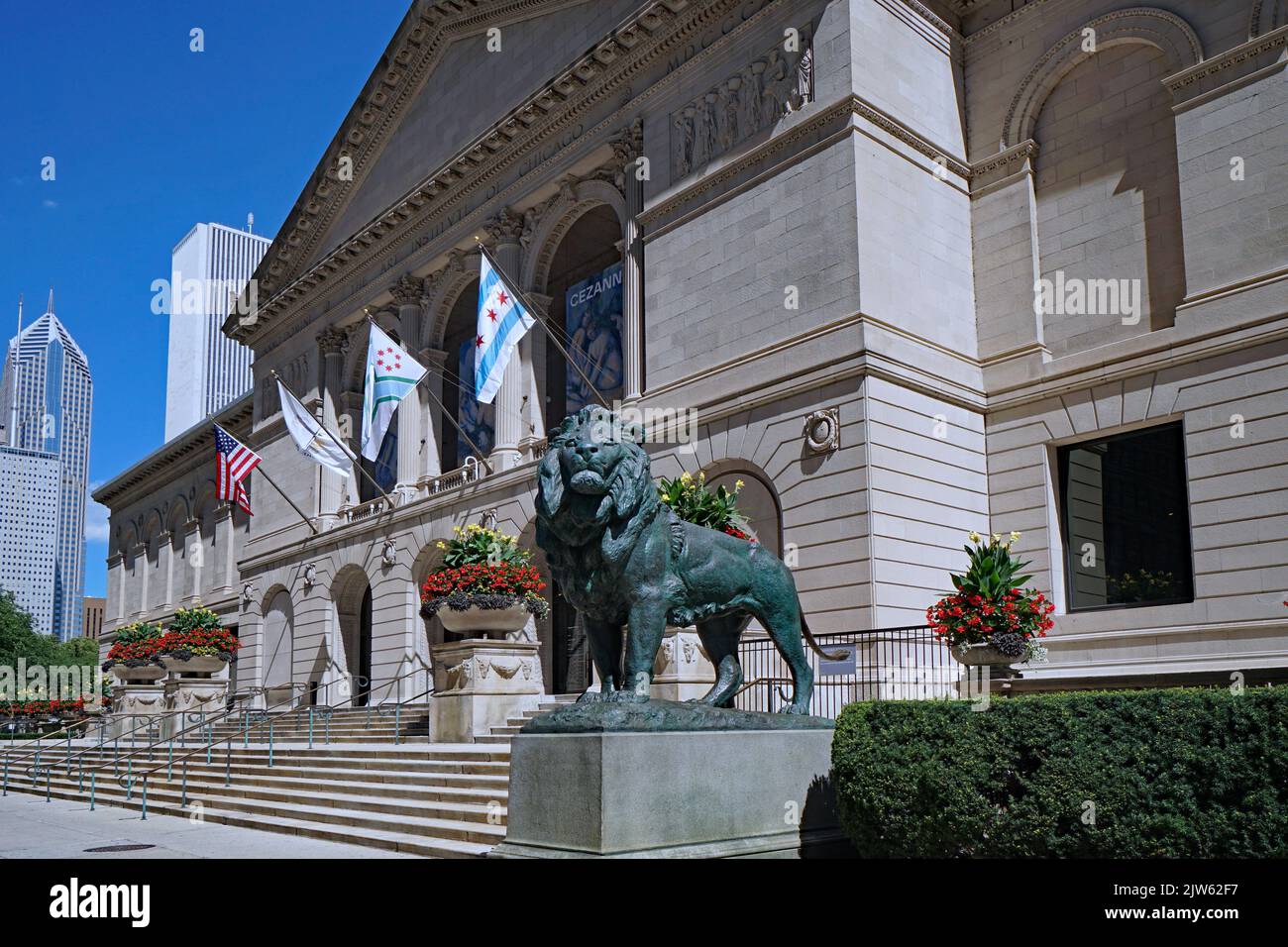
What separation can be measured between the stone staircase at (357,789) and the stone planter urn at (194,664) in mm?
9930

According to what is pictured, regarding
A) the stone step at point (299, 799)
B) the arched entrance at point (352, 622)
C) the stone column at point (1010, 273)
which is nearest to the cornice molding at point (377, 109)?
the arched entrance at point (352, 622)

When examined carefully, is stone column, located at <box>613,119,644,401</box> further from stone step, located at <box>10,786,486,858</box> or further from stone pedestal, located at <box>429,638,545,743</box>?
stone step, located at <box>10,786,486,858</box>

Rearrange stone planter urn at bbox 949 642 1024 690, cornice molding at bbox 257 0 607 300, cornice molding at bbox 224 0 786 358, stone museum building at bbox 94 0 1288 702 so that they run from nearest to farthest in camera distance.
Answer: stone planter urn at bbox 949 642 1024 690 < stone museum building at bbox 94 0 1288 702 < cornice molding at bbox 224 0 786 358 < cornice molding at bbox 257 0 607 300

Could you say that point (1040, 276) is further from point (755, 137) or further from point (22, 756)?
point (22, 756)

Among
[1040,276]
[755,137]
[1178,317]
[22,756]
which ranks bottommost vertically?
[22,756]

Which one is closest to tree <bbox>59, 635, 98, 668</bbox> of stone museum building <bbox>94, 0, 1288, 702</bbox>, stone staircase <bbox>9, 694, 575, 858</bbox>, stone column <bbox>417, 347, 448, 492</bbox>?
stone column <bbox>417, 347, 448, 492</bbox>

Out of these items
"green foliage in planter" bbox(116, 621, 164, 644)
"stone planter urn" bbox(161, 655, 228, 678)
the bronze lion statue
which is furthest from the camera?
"green foliage in planter" bbox(116, 621, 164, 644)

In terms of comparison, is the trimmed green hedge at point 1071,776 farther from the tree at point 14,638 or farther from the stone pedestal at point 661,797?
the tree at point 14,638

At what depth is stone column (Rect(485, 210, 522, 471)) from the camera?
31.6m

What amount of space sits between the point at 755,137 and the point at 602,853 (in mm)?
19195

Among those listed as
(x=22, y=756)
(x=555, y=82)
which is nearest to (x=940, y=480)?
(x=555, y=82)

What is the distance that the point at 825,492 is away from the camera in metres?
21.8

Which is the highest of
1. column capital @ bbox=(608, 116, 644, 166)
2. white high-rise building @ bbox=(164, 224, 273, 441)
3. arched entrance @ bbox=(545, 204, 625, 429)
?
white high-rise building @ bbox=(164, 224, 273, 441)

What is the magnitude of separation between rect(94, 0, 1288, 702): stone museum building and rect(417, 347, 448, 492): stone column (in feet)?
11.1
